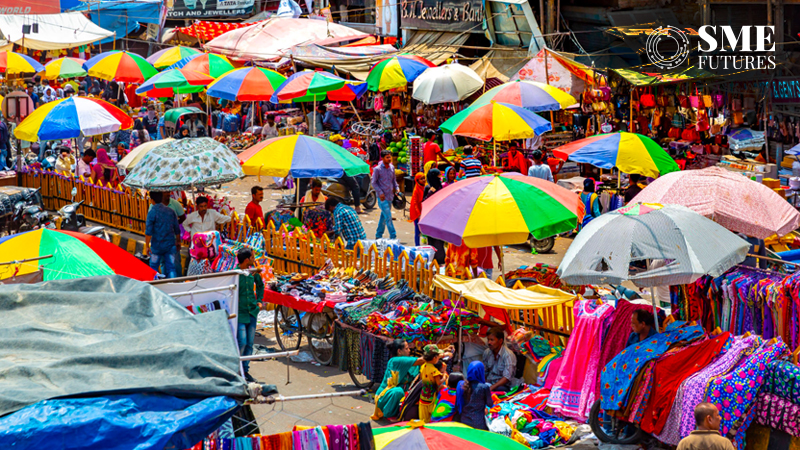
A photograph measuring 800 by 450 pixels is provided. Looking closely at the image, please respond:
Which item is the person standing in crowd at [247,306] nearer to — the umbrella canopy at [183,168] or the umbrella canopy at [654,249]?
the umbrella canopy at [183,168]

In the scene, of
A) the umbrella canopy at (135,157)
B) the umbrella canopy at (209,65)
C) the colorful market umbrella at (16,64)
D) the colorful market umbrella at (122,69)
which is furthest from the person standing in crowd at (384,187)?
the colorful market umbrella at (16,64)

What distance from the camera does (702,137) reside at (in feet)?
61.0

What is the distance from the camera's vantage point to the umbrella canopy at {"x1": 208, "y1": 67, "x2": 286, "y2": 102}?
2111cm

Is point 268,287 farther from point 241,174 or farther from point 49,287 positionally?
point 49,287

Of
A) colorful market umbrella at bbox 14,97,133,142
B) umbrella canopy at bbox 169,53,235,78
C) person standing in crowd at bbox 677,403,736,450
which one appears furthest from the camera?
umbrella canopy at bbox 169,53,235,78

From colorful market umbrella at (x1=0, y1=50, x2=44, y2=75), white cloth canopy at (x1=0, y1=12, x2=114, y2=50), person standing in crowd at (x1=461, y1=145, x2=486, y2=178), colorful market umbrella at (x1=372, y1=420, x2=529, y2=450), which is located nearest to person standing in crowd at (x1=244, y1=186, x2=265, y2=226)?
person standing in crowd at (x1=461, y1=145, x2=486, y2=178)

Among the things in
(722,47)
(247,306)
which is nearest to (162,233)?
(247,306)

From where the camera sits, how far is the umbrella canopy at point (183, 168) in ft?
40.9

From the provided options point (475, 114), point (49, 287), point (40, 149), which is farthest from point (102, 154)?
point (49, 287)

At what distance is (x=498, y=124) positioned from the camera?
1603 centimetres

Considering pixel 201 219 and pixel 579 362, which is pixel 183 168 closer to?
pixel 201 219

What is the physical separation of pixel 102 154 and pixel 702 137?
13.9 meters

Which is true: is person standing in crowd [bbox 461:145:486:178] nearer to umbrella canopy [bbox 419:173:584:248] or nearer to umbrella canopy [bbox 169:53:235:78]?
umbrella canopy [bbox 419:173:584:248]

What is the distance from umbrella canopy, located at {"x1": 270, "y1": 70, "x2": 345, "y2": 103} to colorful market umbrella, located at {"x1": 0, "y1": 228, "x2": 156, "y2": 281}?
12.4 meters
